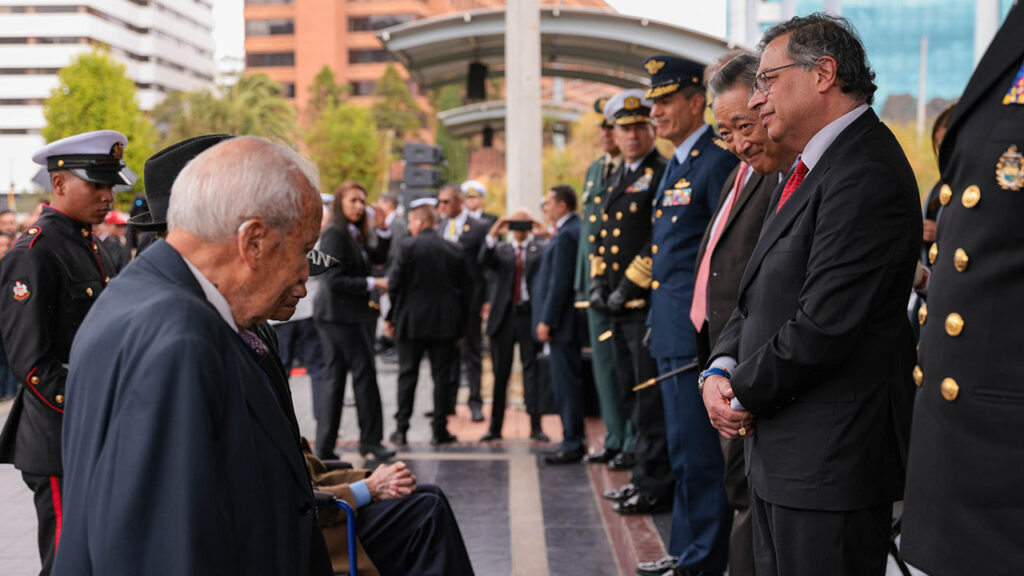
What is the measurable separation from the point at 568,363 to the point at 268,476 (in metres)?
5.70

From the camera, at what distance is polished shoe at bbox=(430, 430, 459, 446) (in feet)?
26.8

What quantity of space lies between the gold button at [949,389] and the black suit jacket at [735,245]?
1.71 meters

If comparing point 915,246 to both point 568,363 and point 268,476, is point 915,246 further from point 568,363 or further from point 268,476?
point 568,363

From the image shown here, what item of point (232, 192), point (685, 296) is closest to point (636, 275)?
point (685, 296)

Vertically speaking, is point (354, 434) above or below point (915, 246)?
below

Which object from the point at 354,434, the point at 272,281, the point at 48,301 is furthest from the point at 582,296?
the point at 272,281

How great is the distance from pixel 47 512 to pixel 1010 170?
3.50 metres

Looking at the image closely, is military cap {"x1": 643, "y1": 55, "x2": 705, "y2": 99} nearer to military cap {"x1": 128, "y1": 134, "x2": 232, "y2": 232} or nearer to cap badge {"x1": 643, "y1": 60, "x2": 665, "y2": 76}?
cap badge {"x1": 643, "y1": 60, "x2": 665, "y2": 76}

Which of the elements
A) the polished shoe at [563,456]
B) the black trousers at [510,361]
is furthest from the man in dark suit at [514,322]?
the polished shoe at [563,456]

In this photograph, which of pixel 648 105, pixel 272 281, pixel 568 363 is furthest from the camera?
pixel 568 363

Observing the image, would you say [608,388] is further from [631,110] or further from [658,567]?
[658,567]

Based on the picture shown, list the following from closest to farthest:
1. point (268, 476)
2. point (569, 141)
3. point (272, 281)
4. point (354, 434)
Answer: point (268, 476)
point (272, 281)
point (354, 434)
point (569, 141)

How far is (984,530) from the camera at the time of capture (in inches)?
74.0

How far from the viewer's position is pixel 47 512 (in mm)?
3613
